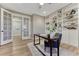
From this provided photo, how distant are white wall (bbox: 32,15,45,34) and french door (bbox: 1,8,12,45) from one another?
0.51m

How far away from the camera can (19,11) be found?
6.54 feet

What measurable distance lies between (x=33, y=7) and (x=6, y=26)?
28.1 inches

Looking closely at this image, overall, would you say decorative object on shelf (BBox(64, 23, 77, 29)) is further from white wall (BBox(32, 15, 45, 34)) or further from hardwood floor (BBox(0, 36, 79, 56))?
white wall (BBox(32, 15, 45, 34))

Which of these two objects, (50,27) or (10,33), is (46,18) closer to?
(50,27)

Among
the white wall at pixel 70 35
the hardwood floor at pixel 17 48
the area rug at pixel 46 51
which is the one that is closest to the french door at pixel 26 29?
the hardwood floor at pixel 17 48

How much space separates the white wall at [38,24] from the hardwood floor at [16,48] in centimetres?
27

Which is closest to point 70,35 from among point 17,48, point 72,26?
point 72,26

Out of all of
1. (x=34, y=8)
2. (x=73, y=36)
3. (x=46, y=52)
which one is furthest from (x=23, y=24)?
(x=73, y=36)

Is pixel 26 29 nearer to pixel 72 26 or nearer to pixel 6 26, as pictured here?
pixel 6 26

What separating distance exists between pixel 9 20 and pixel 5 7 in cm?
28

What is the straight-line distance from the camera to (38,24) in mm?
2076

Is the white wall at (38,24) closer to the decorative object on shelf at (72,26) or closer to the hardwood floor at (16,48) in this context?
the hardwood floor at (16,48)

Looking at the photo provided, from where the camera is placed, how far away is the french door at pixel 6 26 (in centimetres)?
202

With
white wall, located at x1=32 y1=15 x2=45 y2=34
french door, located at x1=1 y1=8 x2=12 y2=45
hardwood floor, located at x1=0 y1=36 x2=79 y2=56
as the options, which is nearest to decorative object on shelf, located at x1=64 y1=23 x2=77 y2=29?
hardwood floor, located at x1=0 y1=36 x2=79 y2=56
